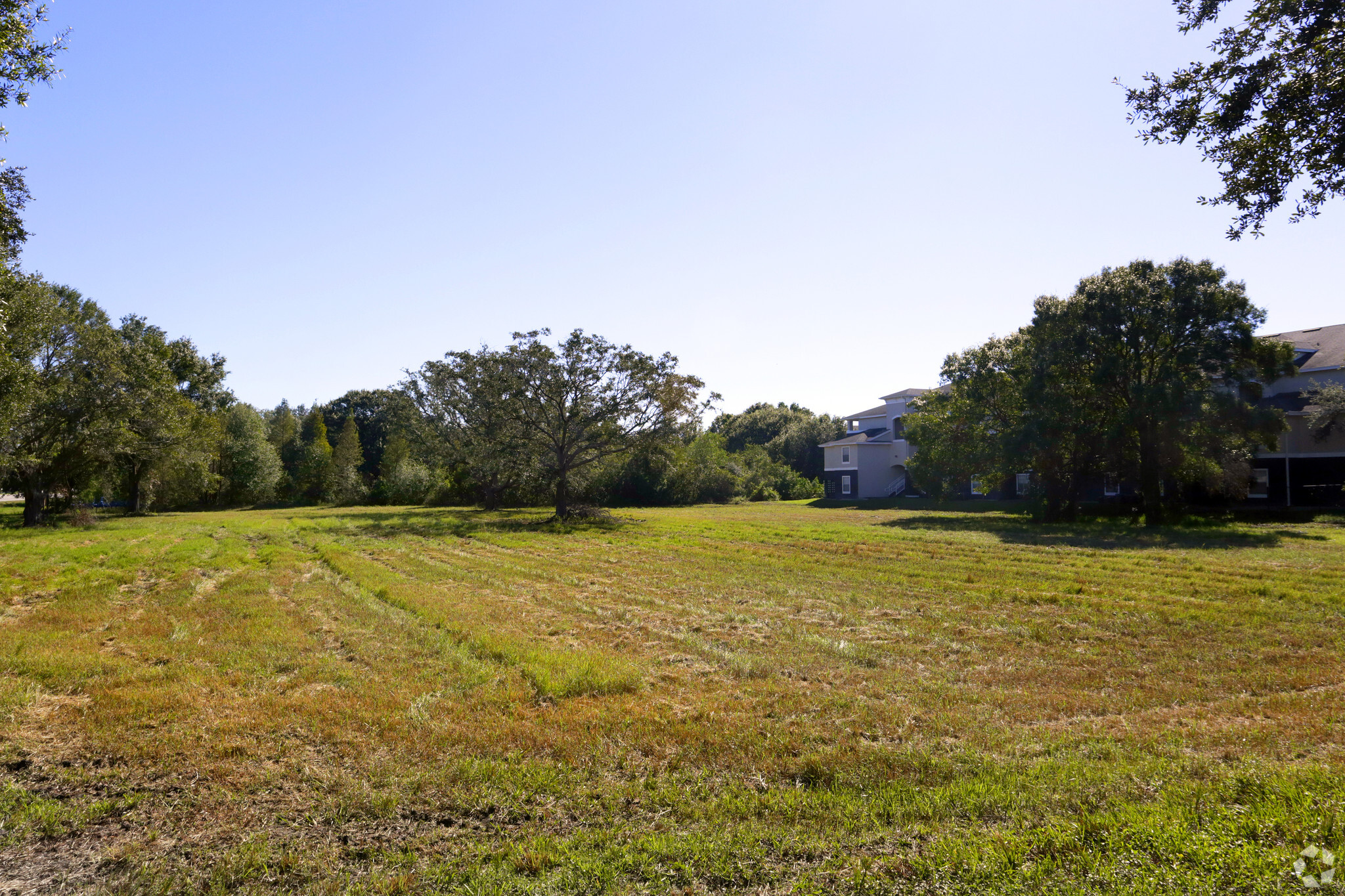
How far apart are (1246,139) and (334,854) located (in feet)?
34.2

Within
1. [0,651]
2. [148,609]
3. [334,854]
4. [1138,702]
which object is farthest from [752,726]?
[148,609]

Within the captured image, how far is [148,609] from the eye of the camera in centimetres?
1159

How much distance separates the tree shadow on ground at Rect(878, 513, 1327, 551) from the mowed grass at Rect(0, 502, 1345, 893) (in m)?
8.14

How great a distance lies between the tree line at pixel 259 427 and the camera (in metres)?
28.4

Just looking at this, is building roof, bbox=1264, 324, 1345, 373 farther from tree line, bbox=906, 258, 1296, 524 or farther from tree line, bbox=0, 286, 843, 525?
tree line, bbox=0, 286, 843, 525

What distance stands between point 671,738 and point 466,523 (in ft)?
94.9

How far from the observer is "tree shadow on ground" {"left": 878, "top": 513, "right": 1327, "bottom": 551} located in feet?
69.7

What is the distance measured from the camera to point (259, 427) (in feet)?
187

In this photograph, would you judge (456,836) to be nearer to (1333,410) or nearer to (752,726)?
(752,726)

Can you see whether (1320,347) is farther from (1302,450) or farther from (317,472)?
(317,472)

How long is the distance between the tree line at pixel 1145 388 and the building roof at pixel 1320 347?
6317mm

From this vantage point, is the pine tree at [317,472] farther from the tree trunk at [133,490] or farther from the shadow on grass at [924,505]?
the shadow on grass at [924,505]

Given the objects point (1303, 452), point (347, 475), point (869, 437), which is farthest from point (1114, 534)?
point (347, 475)

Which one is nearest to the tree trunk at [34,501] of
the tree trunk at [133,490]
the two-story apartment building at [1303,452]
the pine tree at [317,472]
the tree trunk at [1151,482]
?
the tree trunk at [133,490]
